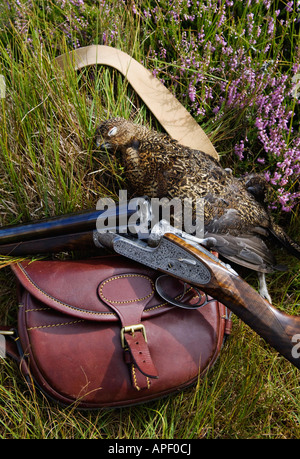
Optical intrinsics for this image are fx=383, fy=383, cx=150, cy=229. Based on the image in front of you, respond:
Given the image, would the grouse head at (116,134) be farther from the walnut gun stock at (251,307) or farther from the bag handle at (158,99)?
the walnut gun stock at (251,307)

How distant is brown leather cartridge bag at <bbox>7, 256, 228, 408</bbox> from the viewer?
7.28 ft

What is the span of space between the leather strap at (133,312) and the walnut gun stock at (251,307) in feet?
1.21

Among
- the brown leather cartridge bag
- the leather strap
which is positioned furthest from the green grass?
the leather strap

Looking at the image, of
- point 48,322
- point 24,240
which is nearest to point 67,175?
point 24,240

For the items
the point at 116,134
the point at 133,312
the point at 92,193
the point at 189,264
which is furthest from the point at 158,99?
the point at 133,312

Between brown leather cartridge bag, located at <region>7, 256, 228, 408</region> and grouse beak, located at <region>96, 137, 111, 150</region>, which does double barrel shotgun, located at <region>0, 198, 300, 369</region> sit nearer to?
brown leather cartridge bag, located at <region>7, 256, 228, 408</region>

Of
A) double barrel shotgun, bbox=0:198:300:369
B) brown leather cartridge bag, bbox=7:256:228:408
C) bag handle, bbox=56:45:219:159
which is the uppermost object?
bag handle, bbox=56:45:219:159

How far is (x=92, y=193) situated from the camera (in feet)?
9.55

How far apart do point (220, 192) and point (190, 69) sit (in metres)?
1.10

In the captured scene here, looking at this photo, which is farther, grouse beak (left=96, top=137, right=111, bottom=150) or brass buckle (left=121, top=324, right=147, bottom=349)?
grouse beak (left=96, top=137, right=111, bottom=150)

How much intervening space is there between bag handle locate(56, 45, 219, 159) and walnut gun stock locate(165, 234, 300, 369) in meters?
1.26

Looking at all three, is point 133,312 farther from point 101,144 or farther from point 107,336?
point 101,144

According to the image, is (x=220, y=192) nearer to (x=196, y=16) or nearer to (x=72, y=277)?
(x=72, y=277)

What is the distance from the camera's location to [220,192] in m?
2.71
